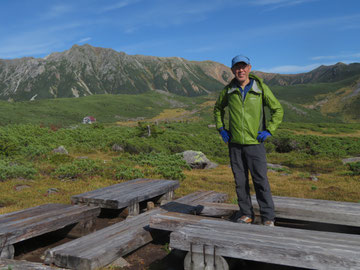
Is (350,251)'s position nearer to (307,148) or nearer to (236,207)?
(236,207)

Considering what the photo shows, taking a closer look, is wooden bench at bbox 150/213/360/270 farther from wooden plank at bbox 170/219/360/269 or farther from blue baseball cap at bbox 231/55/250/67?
blue baseball cap at bbox 231/55/250/67

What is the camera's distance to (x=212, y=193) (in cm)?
845

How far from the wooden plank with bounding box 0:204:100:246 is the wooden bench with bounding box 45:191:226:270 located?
783 millimetres

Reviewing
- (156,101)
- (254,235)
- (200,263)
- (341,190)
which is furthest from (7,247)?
(156,101)

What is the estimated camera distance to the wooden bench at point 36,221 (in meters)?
4.70

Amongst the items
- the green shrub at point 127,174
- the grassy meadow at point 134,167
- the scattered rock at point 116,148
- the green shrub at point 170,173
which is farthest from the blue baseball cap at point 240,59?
the scattered rock at point 116,148

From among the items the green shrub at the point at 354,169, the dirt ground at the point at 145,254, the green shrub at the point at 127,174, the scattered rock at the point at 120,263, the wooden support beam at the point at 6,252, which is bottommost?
the green shrub at the point at 354,169

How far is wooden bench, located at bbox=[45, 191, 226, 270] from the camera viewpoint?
4.09m

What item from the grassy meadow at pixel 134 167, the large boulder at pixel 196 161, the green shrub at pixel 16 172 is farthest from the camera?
the large boulder at pixel 196 161

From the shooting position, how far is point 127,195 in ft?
22.7

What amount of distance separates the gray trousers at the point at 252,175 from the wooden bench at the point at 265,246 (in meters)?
1.08

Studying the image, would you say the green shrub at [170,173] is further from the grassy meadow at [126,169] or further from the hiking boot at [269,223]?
the hiking boot at [269,223]

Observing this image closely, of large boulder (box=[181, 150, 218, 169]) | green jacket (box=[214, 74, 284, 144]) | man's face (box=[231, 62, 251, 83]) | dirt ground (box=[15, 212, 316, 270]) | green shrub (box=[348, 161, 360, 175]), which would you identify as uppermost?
man's face (box=[231, 62, 251, 83])

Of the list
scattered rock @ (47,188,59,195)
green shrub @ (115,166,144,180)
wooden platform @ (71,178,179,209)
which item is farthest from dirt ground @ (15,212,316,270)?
green shrub @ (115,166,144,180)
